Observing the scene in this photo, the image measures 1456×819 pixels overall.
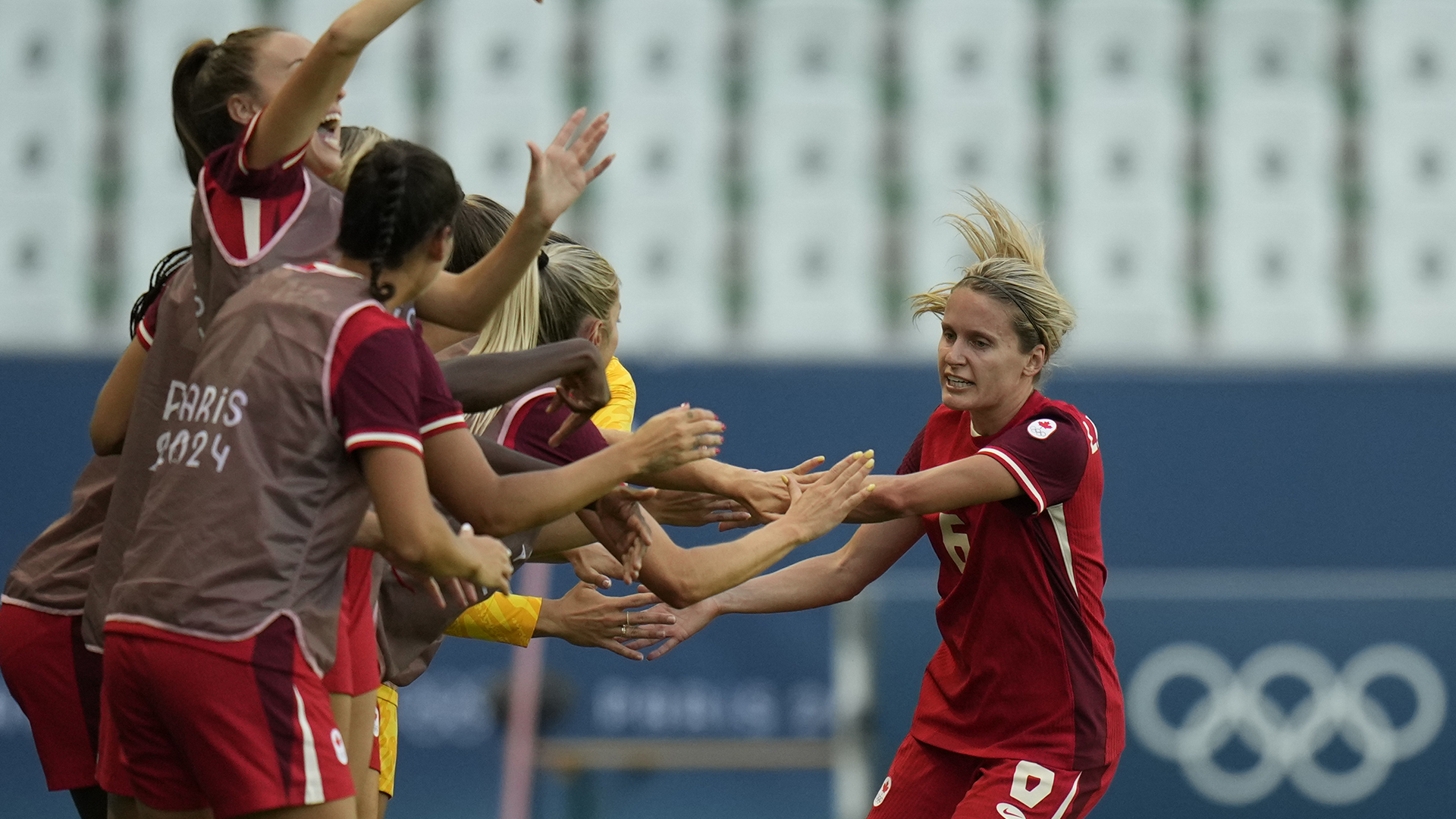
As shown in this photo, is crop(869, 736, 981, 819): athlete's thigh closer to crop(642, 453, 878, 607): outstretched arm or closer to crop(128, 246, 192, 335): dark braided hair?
crop(642, 453, 878, 607): outstretched arm

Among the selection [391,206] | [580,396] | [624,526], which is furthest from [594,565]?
[391,206]

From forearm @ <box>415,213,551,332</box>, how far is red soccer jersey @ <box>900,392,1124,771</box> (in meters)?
1.19

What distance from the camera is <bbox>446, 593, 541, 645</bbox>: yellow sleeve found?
13.1 feet

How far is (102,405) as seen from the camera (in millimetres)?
3020

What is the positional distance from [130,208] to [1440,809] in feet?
24.5

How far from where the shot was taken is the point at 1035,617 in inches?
138

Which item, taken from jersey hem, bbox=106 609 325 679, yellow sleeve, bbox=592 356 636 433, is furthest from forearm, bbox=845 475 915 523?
jersey hem, bbox=106 609 325 679

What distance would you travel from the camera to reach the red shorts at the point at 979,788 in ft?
11.2

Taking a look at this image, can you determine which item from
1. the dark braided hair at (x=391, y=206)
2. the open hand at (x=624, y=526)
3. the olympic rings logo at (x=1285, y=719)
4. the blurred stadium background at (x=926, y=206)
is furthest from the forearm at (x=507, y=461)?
the blurred stadium background at (x=926, y=206)

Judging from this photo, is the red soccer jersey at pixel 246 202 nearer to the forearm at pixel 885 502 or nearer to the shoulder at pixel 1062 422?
the forearm at pixel 885 502

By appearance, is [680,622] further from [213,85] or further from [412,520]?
[213,85]

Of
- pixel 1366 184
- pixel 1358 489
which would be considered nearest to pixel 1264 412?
pixel 1358 489

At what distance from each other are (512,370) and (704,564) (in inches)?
28.2

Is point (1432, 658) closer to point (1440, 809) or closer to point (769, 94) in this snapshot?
point (1440, 809)
